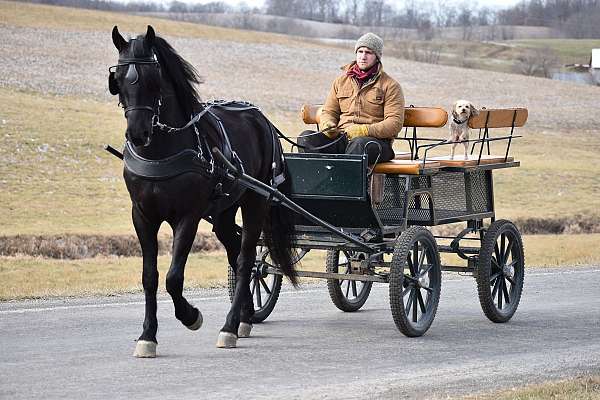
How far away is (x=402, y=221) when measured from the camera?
9820 millimetres

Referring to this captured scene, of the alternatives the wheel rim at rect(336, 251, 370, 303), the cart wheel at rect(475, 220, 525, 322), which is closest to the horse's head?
the wheel rim at rect(336, 251, 370, 303)

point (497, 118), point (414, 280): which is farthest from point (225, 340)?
point (497, 118)

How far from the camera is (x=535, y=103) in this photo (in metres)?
51.7

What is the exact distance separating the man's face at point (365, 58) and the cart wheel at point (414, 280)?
1.49 metres

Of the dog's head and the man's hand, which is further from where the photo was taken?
the dog's head

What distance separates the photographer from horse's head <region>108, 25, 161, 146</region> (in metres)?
7.64

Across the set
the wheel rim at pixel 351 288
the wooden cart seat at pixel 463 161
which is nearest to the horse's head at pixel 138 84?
the wooden cart seat at pixel 463 161

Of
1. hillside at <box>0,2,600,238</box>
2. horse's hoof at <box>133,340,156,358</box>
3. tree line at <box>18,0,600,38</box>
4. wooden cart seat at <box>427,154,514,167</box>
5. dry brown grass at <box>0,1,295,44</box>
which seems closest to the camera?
horse's hoof at <box>133,340,156,358</box>

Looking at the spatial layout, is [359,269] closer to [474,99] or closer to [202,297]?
[202,297]

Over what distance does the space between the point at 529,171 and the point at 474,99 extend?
50.9 ft

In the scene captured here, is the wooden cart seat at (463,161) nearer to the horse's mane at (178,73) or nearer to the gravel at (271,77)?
the horse's mane at (178,73)

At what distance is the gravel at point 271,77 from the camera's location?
141 ft

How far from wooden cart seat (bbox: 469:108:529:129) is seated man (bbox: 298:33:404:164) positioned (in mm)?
872

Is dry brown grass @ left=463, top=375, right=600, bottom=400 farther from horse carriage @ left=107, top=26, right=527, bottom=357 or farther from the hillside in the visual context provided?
the hillside
